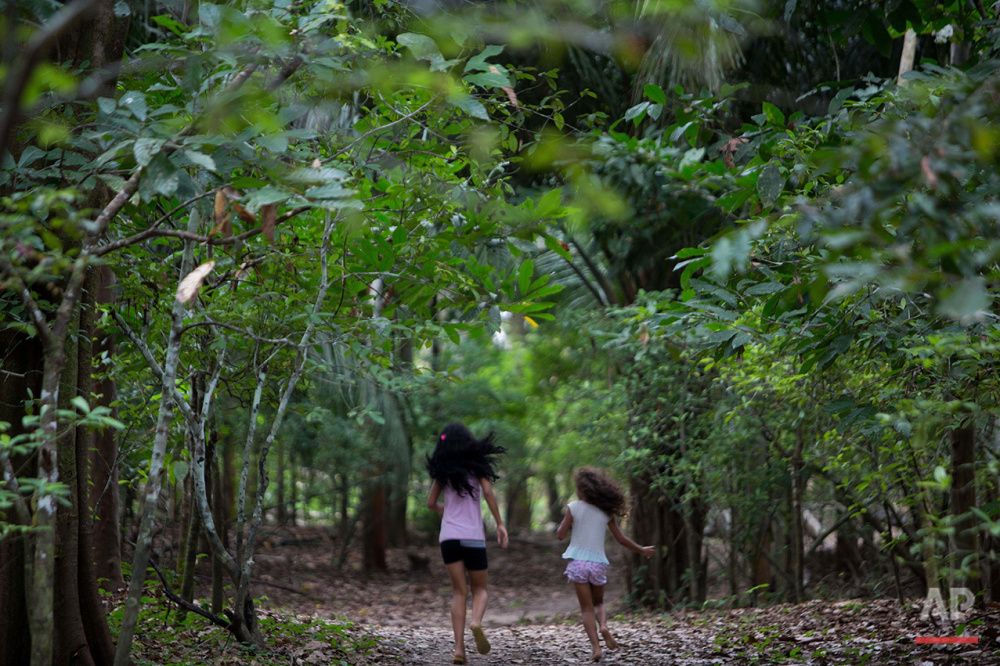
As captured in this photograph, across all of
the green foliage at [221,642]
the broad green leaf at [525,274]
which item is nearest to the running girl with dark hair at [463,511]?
the green foliage at [221,642]

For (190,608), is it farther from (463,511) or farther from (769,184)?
(769,184)

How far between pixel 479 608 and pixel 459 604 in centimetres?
17

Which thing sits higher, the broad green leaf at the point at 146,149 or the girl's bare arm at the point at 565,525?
the broad green leaf at the point at 146,149

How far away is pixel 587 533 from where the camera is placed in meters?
6.04

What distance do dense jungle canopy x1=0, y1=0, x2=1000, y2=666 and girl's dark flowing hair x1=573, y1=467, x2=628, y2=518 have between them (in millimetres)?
1381

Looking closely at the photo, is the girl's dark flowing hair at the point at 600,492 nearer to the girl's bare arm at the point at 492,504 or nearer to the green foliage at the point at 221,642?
the girl's bare arm at the point at 492,504

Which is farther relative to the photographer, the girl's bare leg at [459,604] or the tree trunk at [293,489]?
the tree trunk at [293,489]

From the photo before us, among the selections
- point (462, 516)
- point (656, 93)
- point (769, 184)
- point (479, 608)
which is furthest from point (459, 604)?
point (656, 93)

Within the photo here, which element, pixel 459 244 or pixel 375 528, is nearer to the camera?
pixel 459 244

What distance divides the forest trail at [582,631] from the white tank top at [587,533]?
0.76m

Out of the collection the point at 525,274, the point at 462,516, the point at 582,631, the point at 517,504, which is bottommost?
the point at 582,631

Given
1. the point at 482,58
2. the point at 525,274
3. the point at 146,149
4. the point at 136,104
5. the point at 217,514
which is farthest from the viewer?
the point at 217,514

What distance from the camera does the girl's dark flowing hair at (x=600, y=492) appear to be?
6.07 m

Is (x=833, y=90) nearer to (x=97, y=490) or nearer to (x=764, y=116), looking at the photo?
(x=764, y=116)
